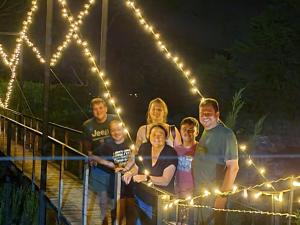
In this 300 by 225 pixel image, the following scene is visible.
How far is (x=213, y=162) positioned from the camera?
521 cm

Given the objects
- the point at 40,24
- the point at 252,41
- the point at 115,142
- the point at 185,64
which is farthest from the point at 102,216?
the point at 40,24

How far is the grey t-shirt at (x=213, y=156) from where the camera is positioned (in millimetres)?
5113

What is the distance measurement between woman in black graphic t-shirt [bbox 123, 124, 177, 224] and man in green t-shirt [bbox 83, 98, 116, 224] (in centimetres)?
89

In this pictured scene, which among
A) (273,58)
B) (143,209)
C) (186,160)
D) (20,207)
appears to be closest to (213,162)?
(186,160)

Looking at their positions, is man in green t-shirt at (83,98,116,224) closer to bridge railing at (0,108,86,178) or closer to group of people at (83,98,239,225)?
group of people at (83,98,239,225)

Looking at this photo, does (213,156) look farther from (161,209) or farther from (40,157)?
(40,157)

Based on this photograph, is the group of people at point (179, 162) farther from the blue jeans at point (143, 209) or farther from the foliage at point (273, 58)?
the foliage at point (273, 58)

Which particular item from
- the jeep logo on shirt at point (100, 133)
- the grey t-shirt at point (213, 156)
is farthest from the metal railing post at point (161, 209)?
the jeep logo on shirt at point (100, 133)

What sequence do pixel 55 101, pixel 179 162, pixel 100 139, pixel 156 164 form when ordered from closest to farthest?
pixel 156 164, pixel 179 162, pixel 100 139, pixel 55 101

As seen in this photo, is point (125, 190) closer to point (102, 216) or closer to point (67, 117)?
point (102, 216)

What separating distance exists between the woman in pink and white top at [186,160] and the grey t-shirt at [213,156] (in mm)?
90

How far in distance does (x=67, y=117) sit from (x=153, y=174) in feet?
44.6

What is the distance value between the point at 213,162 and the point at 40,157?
494cm

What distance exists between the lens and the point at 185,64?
25.2 metres
